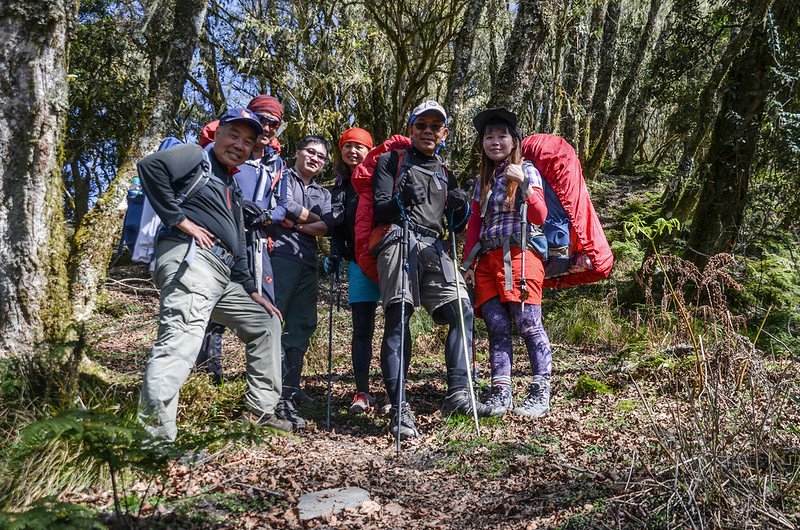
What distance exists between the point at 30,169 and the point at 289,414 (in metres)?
2.81

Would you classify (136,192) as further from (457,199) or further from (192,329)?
(457,199)

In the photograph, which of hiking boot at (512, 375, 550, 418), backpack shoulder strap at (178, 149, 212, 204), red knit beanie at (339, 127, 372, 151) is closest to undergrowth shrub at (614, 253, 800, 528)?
hiking boot at (512, 375, 550, 418)

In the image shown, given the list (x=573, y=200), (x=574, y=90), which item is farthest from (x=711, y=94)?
(x=573, y=200)

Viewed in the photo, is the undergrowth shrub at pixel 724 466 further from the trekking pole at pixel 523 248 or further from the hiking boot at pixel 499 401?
the trekking pole at pixel 523 248

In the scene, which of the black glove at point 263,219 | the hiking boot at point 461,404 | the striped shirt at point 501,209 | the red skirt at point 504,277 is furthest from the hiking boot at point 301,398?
the striped shirt at point 501,209

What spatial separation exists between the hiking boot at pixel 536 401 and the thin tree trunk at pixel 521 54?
3025 mm

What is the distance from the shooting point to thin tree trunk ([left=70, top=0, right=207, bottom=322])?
8375 mm

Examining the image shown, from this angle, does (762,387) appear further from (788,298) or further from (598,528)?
(788,298)

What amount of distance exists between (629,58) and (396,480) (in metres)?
20.8

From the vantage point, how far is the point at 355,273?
18.8 feet

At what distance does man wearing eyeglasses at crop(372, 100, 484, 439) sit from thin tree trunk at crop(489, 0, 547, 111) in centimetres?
159

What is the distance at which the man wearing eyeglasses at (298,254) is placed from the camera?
561cm

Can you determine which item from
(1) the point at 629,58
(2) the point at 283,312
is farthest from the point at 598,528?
(1) the point at 629,58

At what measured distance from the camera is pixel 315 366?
7.66 metres
